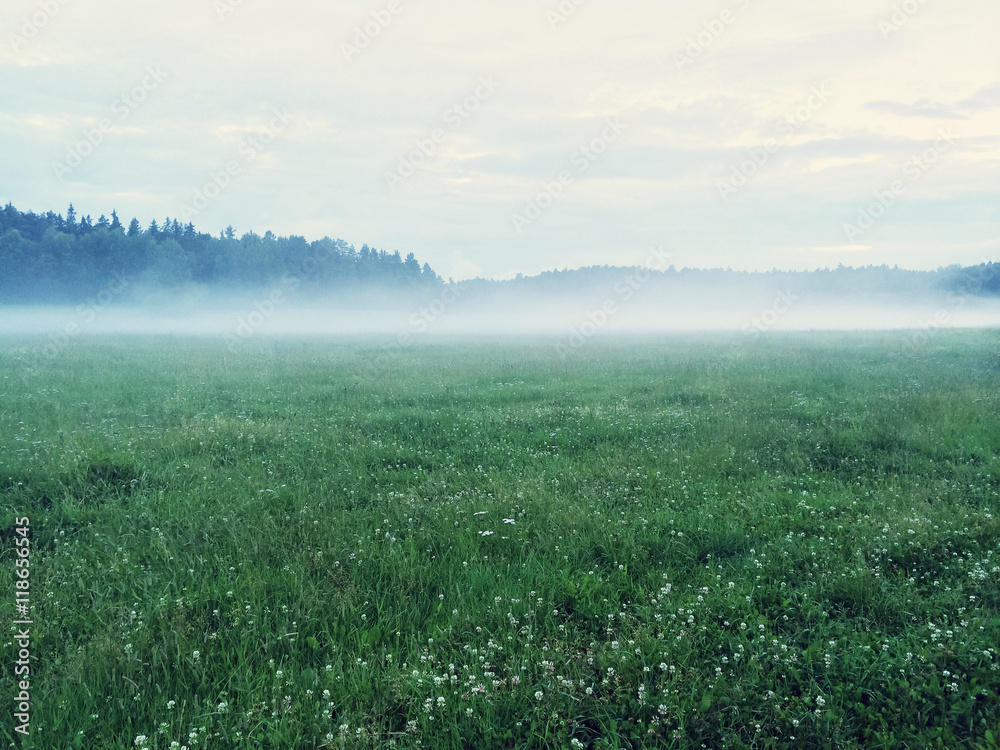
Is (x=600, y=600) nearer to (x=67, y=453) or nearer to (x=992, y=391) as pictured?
(x=67, y=453)

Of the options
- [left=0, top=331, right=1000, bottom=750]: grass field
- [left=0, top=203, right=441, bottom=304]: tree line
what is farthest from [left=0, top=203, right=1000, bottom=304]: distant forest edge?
[left=0, top=331, right=1000, bottom=750]: grass field

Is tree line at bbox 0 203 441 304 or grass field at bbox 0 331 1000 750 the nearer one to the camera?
grass field at bbox 0 331 1000 750

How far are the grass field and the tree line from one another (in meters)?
110

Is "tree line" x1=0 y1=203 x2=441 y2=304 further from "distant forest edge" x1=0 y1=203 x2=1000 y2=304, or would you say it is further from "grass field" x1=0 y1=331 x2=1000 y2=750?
"grass field" x1=0 y1=331 x2=1000 y2=750

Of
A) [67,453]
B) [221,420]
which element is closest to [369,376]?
[221,420]

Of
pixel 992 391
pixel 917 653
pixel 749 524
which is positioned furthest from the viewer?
pixel 992 391

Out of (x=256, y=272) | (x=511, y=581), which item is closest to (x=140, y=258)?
(x=256, y=272)

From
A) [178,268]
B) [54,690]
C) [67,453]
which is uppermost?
[178,268]

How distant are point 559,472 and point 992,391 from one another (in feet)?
39.4

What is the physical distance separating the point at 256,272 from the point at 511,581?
427 ft

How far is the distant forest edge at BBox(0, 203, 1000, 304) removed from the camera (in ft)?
326

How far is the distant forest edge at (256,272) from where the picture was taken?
99.3 meters

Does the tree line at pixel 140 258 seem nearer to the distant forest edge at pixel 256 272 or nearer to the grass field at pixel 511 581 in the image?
the distant forest edge at pixel 256 272

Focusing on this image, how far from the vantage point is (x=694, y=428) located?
36.1 feet
